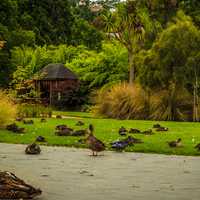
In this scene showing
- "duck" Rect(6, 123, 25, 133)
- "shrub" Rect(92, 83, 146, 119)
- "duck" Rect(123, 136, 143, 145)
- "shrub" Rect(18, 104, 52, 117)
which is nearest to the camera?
"duck" Rect(123, 136, 143, 145)

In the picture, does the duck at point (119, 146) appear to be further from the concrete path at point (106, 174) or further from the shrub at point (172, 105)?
the shrub at point (172, 105)

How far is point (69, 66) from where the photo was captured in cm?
6031

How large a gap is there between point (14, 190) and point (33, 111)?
27.7 metres

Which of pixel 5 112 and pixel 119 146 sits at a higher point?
pixel 5 112

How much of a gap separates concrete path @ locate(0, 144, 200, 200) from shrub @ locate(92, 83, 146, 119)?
18.3m

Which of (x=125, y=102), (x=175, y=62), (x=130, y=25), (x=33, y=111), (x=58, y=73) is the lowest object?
(x=33, y=111)

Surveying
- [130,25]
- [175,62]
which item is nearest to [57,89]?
[130,25]

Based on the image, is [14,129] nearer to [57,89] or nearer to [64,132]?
[64,132]

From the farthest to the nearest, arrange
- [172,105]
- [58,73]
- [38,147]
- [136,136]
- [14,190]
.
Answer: [58,73]
[172,105]
[136,136]
[38,147]
[14,190]

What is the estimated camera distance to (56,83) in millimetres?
56531

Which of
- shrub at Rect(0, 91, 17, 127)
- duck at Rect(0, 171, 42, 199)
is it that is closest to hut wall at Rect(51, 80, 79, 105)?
shrub at Rect(0, 91, 17, 127)

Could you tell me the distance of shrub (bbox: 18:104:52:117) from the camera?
35781 millimetres

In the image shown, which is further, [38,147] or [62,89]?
[62,89]

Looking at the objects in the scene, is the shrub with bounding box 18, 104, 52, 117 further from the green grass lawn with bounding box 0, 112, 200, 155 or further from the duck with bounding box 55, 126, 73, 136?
the duck with bounding box 55, 126, 73, 136
